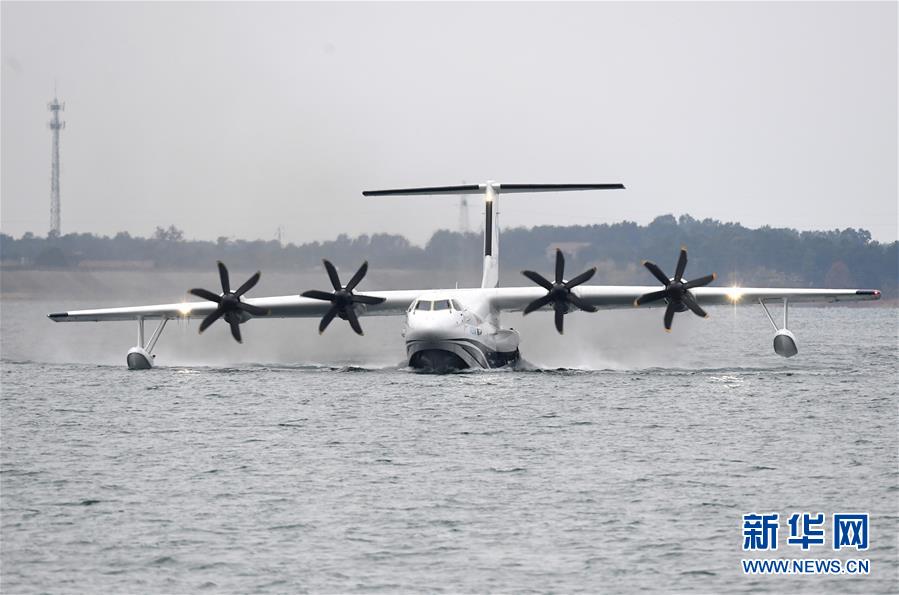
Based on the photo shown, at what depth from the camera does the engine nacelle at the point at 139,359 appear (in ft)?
163

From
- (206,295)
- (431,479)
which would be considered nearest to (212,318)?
(206,295)

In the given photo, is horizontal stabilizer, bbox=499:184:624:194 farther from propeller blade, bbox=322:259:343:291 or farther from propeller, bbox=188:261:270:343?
propeller, bbox=188:261:270:343

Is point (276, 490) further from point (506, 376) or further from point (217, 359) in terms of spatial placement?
point (217, 359)

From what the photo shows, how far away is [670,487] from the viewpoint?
953 inches

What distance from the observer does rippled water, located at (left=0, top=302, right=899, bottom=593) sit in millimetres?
18234

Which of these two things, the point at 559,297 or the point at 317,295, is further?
the point at 317,295

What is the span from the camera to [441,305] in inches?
1655

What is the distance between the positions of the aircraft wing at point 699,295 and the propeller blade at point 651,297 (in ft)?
1.15

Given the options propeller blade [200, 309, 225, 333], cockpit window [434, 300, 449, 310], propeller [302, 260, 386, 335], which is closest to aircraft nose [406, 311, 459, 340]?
cockpit window [434, 300, 449, 310]

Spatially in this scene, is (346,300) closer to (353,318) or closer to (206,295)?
(353,318)

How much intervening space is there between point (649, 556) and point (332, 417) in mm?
17613

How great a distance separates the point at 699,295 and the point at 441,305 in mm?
9788

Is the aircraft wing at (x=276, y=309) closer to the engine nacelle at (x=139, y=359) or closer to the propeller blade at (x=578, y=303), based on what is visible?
the engine nacelle at (x=139, y=359)

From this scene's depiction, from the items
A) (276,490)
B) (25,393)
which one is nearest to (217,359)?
(25,393)
